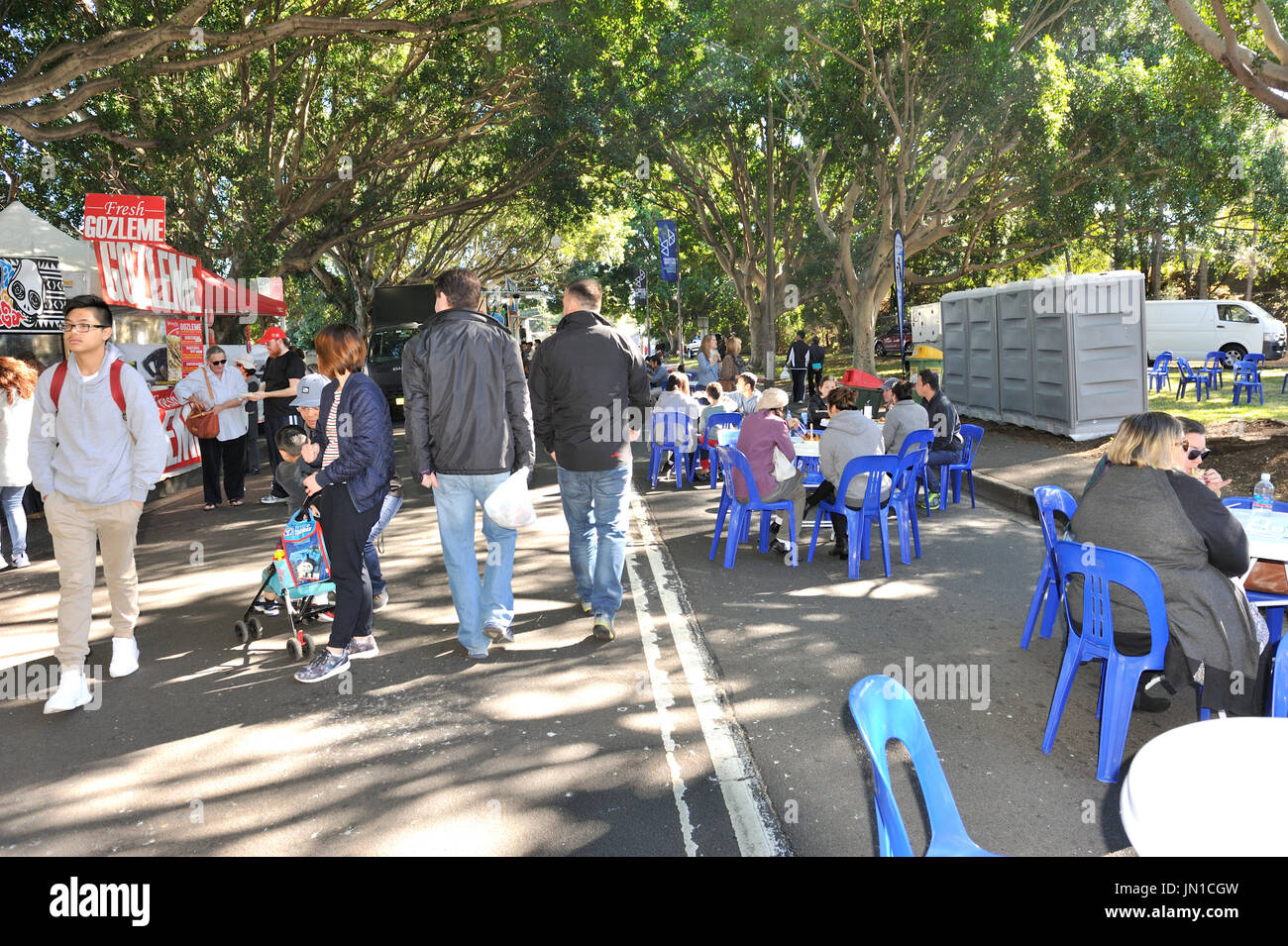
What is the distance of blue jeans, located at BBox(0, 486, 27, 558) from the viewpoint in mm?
8422

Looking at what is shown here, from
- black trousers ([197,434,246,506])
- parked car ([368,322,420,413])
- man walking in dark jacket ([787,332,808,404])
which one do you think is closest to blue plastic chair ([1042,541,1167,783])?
black trousers ([197,434,246,506])

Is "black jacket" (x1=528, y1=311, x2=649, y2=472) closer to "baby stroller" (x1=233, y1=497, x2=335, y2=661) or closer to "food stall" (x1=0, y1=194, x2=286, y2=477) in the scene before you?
"baby stroller" (x1=233, y1=497, x2=335, y2=661)

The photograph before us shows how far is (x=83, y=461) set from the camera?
5121 millimetres

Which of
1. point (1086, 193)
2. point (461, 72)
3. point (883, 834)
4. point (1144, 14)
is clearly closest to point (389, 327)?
point (461, 72)

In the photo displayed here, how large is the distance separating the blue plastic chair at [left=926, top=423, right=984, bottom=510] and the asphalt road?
9.94 ft

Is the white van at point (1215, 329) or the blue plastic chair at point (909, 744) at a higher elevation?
the white van at point (1215, 329)

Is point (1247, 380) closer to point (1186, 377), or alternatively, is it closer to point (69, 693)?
point (1186, 377)

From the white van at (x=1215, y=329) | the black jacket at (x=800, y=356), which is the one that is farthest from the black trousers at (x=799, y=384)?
the white van at (x=1215, y=329)

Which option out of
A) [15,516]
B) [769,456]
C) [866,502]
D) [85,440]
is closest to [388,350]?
[15,516]

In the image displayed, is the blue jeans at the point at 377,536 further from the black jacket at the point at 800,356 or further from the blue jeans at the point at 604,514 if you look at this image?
the black jacket at the point at 800,356

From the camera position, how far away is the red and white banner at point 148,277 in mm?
12445

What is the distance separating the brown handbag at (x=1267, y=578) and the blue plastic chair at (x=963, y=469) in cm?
536
